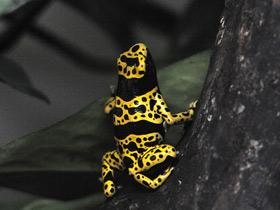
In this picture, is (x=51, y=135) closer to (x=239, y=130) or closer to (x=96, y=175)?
(x=96, y=175)

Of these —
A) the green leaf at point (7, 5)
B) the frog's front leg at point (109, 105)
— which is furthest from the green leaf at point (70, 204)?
the green leaf at point (7, 5)

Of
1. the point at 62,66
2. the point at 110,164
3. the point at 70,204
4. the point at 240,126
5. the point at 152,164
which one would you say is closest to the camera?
the point at 240,126

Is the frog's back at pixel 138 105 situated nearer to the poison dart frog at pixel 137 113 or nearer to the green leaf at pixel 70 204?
the poison dart frog at pixel 137 113

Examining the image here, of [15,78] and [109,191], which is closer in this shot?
[109,191]

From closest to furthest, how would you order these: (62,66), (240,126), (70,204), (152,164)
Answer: (240,126)
(152,164)
(70,204)
(62,66)

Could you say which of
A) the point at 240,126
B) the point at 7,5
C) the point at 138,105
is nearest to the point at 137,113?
the point at 138,105

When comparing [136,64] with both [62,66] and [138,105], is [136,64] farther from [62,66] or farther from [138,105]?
[62,66]
